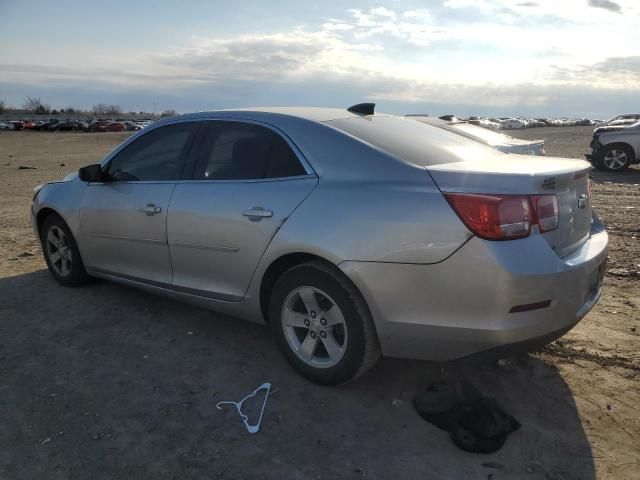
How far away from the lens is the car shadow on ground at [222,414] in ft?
8.77

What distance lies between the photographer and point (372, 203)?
295 cm

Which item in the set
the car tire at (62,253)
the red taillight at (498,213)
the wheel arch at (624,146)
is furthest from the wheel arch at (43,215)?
the wheel arch at (624,146)

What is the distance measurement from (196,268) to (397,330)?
1618 mm

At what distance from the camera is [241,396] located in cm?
330

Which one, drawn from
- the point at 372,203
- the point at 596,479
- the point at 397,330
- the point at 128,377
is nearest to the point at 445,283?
the point at 397,330

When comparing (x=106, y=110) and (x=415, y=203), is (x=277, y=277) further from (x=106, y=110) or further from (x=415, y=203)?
(x=106, y=110)

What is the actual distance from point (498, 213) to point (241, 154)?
1.82 metres

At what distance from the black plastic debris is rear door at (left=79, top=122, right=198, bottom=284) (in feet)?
6.92

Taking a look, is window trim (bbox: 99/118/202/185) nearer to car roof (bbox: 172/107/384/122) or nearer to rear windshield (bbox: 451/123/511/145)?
car roof (bbox: 172/107/384/122)

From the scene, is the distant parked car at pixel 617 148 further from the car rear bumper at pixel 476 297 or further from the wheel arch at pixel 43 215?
the wheel arch at pixel 43 215

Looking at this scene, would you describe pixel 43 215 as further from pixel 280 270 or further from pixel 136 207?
pixel 280 270

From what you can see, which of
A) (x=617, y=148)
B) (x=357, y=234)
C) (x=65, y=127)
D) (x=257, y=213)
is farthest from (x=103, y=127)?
(x=357, y=234)

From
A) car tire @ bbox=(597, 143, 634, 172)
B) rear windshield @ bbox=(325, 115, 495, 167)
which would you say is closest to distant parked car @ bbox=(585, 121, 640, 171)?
car tire @ bbox=(597, 143, 634, 172)

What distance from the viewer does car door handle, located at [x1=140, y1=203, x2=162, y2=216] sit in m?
4.07
